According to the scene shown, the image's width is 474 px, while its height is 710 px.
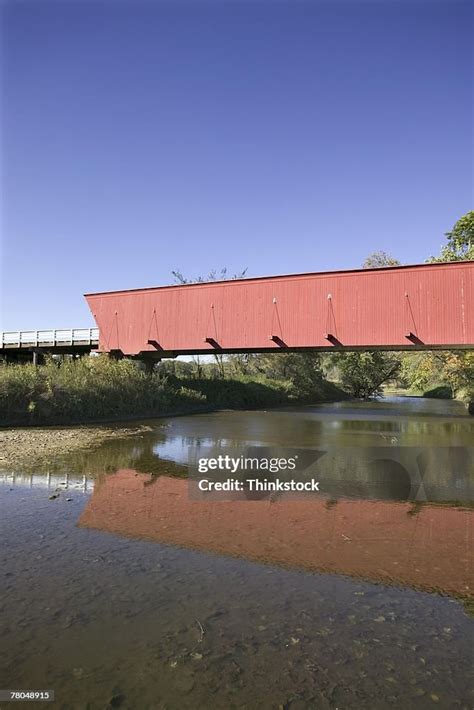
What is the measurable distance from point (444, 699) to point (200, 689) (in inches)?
57.4

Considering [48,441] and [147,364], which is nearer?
[48,441]

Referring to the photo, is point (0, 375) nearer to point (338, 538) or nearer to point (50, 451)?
point (50, 451)

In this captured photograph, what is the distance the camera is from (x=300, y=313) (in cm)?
2548

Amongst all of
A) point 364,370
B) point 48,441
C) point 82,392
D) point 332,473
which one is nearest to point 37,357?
point 82,392

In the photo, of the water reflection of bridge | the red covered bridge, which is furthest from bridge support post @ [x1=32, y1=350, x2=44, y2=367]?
the water reflection of bridge

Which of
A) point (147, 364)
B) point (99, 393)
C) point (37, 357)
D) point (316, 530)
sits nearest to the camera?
point (316, 530)

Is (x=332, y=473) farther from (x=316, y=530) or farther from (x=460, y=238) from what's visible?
(x=460, y=238)

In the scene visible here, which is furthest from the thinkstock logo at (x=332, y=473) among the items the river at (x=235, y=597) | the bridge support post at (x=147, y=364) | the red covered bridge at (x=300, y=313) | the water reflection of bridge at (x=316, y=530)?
the bridge support post at (x=147, y=364)

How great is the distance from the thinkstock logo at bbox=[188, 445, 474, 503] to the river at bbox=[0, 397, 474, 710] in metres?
0.21

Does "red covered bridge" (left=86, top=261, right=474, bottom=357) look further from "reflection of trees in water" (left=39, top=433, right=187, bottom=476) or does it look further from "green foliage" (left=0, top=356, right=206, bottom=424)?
"reflection of trees in water" (left=39, top=433, right=187, bottom=476)

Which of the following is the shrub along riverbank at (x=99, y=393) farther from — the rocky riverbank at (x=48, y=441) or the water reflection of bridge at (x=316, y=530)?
the water reflection of bridge at (x=316, y=530)

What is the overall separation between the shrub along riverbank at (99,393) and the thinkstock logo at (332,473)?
864 centimetres

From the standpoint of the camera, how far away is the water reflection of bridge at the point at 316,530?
4.89 m

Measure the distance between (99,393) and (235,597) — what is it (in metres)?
19.4
